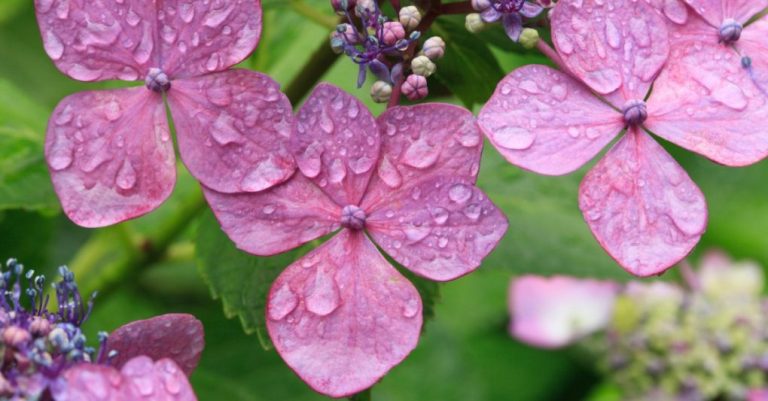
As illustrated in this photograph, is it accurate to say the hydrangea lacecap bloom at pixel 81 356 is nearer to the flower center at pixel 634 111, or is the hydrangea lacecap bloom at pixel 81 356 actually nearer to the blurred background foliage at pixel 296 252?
the blurred background foliage at pixel 296 252

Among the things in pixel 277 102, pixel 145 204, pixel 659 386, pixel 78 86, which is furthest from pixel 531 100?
pixel 78 86

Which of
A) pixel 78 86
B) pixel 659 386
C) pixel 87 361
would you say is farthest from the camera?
pixel 78 86

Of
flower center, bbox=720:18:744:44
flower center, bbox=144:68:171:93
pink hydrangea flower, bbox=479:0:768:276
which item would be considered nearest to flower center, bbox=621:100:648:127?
pink hydrangea flower, bbox=479:0:768:276

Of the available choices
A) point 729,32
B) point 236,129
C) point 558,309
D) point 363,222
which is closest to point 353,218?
point 363,222

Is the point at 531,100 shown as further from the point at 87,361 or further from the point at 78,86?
the point at 78,86

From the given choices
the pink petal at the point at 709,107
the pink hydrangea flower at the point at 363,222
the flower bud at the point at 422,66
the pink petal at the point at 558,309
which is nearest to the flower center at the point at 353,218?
the pink hydrangea flower at the point at 363,222

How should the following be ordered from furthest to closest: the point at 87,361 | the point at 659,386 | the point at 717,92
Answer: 1. the point at 659,386
2. the point at 717,92
3. the point at 87,361

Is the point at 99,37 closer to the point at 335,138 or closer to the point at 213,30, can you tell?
the point at 213,30
